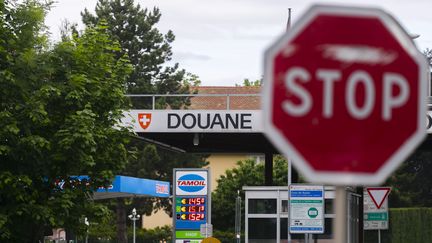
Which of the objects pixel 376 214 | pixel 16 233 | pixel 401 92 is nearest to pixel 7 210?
pixel 16 233

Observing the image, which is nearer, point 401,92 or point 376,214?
point 401,92

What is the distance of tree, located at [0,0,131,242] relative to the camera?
2781 cm

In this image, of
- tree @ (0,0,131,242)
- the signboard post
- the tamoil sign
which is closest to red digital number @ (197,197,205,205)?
the tamoil sign

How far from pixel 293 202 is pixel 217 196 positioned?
2292 inches

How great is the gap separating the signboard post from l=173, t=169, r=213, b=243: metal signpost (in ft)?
19.3

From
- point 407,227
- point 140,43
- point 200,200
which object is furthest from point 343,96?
point 140,43

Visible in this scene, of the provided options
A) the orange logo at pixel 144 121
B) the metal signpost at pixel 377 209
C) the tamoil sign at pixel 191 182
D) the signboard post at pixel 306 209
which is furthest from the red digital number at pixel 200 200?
the signboard post at pixel 306 209

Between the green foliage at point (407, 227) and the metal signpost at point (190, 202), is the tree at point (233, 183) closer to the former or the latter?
the green foliage at point (407, 227)

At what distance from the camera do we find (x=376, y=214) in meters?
34.1

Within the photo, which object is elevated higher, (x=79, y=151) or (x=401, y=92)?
(x=79, y=151)

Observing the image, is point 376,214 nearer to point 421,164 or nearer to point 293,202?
point 293,202

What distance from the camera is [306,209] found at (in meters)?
27.4

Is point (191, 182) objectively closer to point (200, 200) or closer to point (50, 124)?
point (200, 200)

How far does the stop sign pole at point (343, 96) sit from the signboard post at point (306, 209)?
22.7 metres
